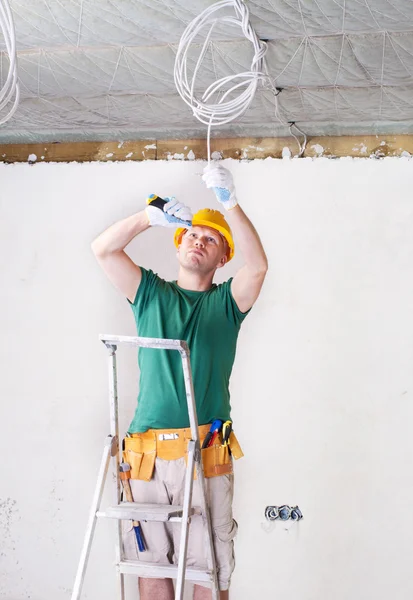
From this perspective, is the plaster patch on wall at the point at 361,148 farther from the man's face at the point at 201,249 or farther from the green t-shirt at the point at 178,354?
the green t-shirt at the point at 178,354

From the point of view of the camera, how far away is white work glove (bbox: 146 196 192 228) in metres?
2.35

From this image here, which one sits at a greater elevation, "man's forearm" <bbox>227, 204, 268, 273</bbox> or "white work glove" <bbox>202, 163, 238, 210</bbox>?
"white work glove" <bbox>202, 163, 238, 210</bbox>

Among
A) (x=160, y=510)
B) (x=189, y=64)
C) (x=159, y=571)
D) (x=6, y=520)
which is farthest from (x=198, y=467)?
(x=189, y=64)

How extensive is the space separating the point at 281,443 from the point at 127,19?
1786 mm

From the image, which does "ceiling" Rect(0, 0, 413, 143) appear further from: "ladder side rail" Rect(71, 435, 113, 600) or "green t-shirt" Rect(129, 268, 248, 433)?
"ladder side rail" Rect(71, 435, 113, 600)

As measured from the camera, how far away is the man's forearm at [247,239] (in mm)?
2385

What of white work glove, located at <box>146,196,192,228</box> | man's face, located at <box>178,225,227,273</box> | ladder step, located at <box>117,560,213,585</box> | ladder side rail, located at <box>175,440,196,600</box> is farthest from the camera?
man's face, located at <box>178,225,227,273</box>

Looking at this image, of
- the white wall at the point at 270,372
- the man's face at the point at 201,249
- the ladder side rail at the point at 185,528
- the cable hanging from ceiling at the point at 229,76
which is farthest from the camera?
the white wall at the point at 270,372

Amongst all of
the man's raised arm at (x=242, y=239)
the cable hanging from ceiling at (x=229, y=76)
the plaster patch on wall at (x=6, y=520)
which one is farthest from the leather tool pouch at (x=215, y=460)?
the plaster patch on wall at (x=6, y=520)

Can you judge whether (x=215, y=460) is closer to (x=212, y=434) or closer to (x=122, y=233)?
(x=212, y=434)

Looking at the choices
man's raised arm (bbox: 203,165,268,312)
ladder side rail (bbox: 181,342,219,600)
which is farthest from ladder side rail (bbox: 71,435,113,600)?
man's raised arm (bbox: 203,165,268,312)

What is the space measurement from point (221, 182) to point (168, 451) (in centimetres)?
95

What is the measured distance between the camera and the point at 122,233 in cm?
246

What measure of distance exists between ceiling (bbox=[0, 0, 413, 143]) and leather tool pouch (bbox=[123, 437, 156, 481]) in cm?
140
